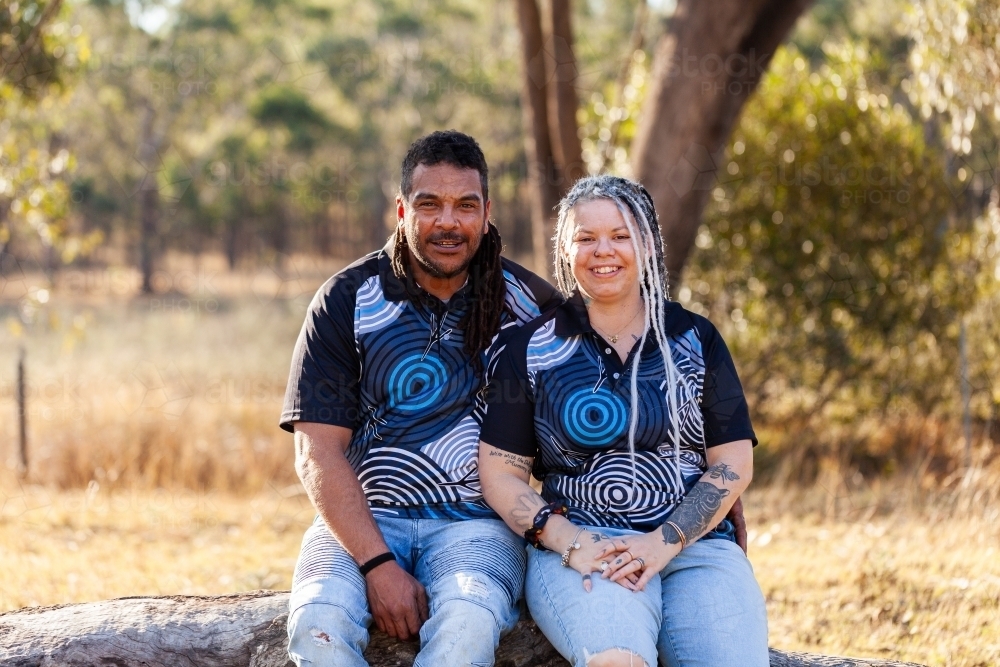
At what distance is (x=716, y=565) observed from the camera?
2643 mm

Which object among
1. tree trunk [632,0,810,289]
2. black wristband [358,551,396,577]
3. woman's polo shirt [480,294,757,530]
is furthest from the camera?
tree trunk [632,0,810,289]

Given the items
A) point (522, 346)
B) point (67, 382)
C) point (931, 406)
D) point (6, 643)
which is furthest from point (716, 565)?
point (67, 382)

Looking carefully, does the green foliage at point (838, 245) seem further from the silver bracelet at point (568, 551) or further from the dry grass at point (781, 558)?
the silver bracelet at point (568, 551)

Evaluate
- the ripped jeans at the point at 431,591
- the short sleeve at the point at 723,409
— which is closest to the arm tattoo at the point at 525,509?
the ripped jeans at the point at 431,591

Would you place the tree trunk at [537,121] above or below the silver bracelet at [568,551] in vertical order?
above

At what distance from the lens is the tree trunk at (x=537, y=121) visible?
6.39 m

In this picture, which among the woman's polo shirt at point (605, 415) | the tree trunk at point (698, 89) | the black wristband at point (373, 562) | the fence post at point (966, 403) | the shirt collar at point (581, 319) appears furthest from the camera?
the fence post at point (966, 403)

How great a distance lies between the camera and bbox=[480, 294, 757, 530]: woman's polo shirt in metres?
2.75

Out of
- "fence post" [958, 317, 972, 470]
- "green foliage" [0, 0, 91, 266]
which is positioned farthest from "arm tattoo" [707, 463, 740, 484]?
"green foliage" [0, 0, 91, 266]

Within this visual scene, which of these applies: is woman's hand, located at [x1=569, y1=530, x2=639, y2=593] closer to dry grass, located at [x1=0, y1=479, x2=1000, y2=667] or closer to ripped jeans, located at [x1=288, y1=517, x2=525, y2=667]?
ripped jeans, located at [x1=288, y1=517, x2=525, y2=667]

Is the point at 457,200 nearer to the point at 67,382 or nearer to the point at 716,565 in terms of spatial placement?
the point at 716,565

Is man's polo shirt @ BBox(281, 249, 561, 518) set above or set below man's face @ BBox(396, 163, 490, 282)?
below

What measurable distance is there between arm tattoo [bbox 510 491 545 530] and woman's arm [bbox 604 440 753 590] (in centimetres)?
26

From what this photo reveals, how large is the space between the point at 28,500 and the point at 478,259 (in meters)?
4.39
